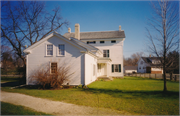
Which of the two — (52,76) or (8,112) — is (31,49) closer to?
(52,76)

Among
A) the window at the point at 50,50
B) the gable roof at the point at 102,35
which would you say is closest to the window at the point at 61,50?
the window at the point at 50,50

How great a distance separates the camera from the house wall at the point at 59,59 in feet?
44.5

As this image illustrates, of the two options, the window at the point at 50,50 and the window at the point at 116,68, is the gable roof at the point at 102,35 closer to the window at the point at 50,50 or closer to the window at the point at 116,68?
the window at the point at 116,68

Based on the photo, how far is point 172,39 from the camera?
8.92 m

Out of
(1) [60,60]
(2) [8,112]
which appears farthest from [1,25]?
(2) [8,112]

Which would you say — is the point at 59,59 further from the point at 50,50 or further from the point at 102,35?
the point at 102,35

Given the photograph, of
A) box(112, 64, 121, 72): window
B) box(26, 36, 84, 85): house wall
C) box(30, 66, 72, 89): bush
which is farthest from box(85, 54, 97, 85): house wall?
box(112, 64, 121, 72): window

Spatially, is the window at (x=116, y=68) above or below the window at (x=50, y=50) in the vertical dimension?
below

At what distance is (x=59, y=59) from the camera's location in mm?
13852

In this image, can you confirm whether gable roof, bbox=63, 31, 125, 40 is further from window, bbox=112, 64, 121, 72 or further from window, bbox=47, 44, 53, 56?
window, bbox=47, 44, 53, 56

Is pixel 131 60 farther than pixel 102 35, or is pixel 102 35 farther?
pixel 131 60

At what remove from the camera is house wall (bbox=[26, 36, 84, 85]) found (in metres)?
13.6

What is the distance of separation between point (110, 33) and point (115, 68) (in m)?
7.45

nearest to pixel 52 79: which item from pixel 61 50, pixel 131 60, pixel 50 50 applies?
pixel 61 50
